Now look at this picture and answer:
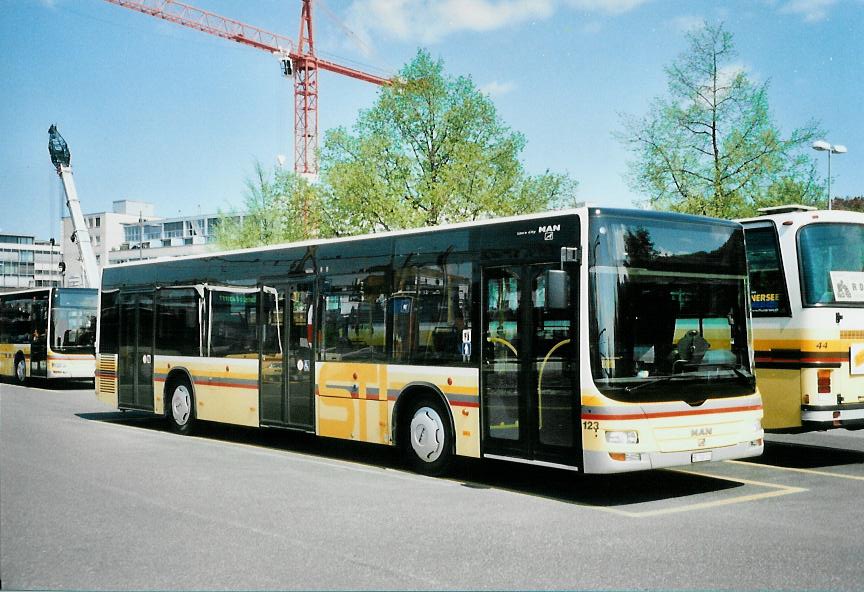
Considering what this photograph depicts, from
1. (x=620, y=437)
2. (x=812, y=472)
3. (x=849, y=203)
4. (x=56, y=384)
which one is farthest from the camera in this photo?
(x=849, y=203)

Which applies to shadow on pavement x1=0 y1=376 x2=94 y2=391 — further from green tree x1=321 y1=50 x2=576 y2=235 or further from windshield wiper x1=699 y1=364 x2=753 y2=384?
windshield wiper x1=699 y1=364 x2=753 y2=384

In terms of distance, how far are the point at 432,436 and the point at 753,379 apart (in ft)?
11.8

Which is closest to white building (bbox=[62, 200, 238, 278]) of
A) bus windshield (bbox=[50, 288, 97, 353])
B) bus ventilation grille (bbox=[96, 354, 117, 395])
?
bus windshield (bbox=[50, 288, 97, 353])

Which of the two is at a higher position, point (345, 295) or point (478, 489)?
point (345, 295)

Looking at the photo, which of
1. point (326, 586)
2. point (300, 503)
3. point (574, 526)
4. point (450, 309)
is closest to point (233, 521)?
point (300, 503)

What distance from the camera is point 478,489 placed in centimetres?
995

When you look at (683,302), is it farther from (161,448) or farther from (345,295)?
(161,448)

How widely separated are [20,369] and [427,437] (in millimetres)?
22665

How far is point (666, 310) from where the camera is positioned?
9414 millimetres

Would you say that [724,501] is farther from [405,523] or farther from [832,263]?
[832,263]

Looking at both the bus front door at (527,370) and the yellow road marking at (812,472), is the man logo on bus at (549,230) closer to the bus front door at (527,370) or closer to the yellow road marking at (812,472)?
the bus front door at (527,370)

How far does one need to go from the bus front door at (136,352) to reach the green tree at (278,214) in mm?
21311

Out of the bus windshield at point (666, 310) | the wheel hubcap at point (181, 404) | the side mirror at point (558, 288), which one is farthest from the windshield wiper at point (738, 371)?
the wheel hubcap at point (181, 404)

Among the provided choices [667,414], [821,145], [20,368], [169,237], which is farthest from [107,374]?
[169,237]
